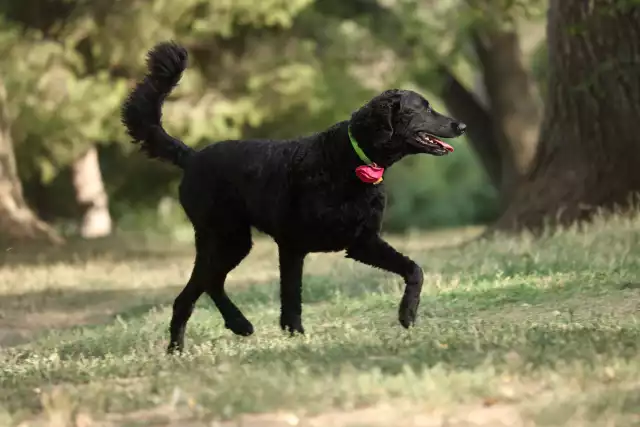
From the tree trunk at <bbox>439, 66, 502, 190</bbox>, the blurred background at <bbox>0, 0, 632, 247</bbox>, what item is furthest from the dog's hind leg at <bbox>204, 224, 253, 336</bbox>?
the tree trunk at <bbox>439, 66, 502, 190</bbox>

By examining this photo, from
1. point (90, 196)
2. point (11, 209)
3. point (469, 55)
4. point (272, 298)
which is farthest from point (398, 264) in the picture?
point (90, 196)

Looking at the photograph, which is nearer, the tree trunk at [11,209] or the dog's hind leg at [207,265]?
the dog's hind leg at [207,265]

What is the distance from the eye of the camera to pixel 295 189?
676 cm

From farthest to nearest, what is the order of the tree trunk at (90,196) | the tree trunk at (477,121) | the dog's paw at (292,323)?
the tree trunk at (477,121)
the tree trunk at (90,196)
the dog's paw at (292,323)

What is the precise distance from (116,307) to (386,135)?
4.68 m

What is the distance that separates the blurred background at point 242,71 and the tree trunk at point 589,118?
16.1ft

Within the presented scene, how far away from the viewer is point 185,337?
7605 millimetres

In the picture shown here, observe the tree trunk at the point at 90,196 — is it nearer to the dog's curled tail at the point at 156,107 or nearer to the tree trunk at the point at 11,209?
the tree trunk at the point at 11,209

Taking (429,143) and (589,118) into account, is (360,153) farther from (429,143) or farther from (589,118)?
(589,118)

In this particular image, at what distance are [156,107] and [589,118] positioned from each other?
6.32 m

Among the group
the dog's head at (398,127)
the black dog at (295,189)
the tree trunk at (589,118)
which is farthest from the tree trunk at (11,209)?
the dog's head at (398,127)

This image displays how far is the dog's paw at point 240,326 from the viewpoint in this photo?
7.31m

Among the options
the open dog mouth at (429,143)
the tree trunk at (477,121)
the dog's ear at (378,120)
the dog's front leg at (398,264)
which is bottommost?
the dog's front leg at (398,264)

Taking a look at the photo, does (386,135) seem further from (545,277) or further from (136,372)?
(545,277)
